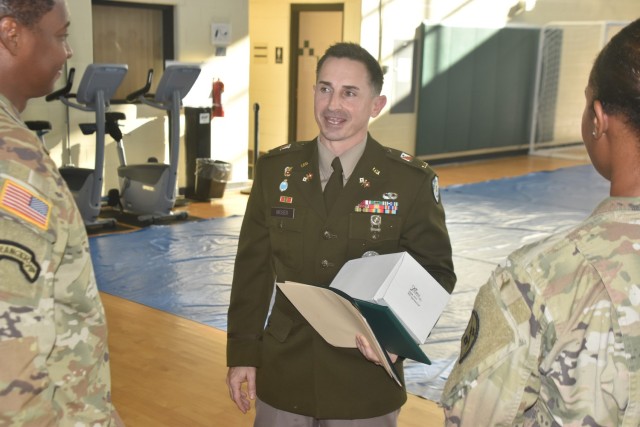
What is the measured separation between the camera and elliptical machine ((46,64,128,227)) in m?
6.84

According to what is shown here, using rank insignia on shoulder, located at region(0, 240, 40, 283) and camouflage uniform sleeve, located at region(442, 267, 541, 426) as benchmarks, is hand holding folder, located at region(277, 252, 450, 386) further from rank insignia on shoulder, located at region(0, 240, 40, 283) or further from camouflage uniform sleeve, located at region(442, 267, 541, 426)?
rank insignia on shoulder, located at region(0, 240, 40, 283)

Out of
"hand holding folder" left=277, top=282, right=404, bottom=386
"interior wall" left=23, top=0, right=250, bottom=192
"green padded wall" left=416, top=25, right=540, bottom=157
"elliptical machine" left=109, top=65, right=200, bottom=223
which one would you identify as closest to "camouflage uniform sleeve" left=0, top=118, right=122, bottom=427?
"hand holding folder" left=277, top=282, right=404, bottom=386

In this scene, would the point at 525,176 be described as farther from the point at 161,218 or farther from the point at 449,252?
the point at 449,252

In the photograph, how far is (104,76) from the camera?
22.4 feet

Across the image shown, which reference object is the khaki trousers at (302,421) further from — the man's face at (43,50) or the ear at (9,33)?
the ear at (9,33)

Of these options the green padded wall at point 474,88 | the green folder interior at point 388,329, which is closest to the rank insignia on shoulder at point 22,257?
the green folder interior at point 388,329

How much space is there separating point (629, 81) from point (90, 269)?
100cm

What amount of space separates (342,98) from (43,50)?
964mm

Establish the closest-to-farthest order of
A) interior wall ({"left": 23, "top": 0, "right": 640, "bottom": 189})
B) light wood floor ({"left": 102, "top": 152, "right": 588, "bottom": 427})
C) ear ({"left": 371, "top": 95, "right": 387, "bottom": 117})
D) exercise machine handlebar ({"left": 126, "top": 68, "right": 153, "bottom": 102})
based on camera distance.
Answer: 1. ear ({"left": 371, "top": 95, "right": 387, "bottom": 117})
2. light wood floor ({"left": 102, "top": 152, "right": 588, "bottom": 427})
3. exercise machine handlebar ({"left": 126, "top": 68, "right": 153, "bottom": 102})
4. interior wall ({"left": 23, "top": 0, "right": 640, "bottom": 189})

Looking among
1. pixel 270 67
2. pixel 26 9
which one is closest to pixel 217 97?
pixel 270 67

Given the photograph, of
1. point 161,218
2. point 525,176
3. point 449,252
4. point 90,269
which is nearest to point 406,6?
point 525,176

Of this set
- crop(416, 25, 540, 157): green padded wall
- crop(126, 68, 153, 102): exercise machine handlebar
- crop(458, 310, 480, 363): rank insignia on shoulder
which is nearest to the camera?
crop(458, 310, 480, 363): rank insignia on shoulder

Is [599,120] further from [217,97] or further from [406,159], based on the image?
[217,97]

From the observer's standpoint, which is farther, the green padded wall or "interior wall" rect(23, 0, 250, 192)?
the green padded wall
